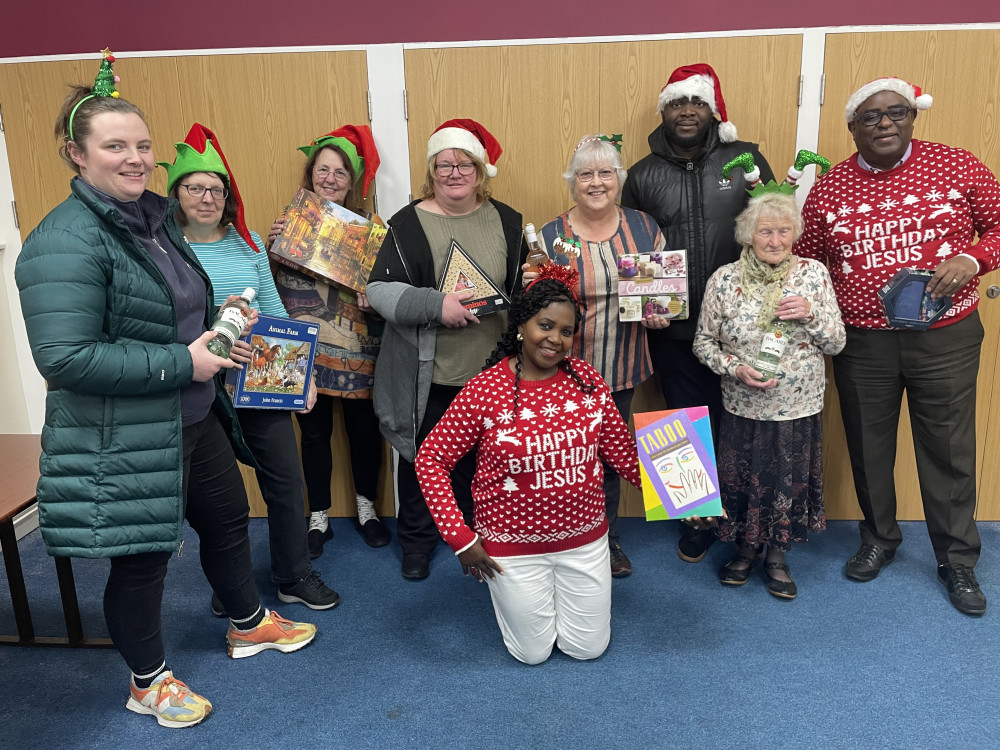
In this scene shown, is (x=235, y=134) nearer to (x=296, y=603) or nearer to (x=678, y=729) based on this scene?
Answer: (x=296, y=603)

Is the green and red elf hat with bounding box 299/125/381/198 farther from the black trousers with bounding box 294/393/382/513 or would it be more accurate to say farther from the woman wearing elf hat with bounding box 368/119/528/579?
the black trousers with bounding box 294/393/382/513

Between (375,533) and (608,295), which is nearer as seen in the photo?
(608,295)

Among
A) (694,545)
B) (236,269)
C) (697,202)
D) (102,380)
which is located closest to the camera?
(102,380)

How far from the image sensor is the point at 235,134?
3072 mm

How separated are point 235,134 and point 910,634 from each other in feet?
10.5

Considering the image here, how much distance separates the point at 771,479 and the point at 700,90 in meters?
1.43

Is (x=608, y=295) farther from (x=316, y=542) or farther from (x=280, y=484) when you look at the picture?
(x=316, y=542)

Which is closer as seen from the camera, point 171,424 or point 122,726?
point 171,424

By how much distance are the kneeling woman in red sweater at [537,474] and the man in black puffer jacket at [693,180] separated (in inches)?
A: 28.7

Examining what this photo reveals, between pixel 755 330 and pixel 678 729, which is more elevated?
pixel 755 330

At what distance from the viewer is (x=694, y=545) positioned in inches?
117

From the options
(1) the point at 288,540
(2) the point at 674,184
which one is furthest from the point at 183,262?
(2) the point at 674,184

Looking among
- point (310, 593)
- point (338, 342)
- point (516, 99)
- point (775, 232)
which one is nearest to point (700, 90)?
point (775, 232)

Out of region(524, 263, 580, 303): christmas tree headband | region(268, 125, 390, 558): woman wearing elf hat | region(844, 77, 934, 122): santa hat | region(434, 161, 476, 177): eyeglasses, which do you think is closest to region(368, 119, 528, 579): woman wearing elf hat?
region(434, 161, 476, 177): eyeglasses
